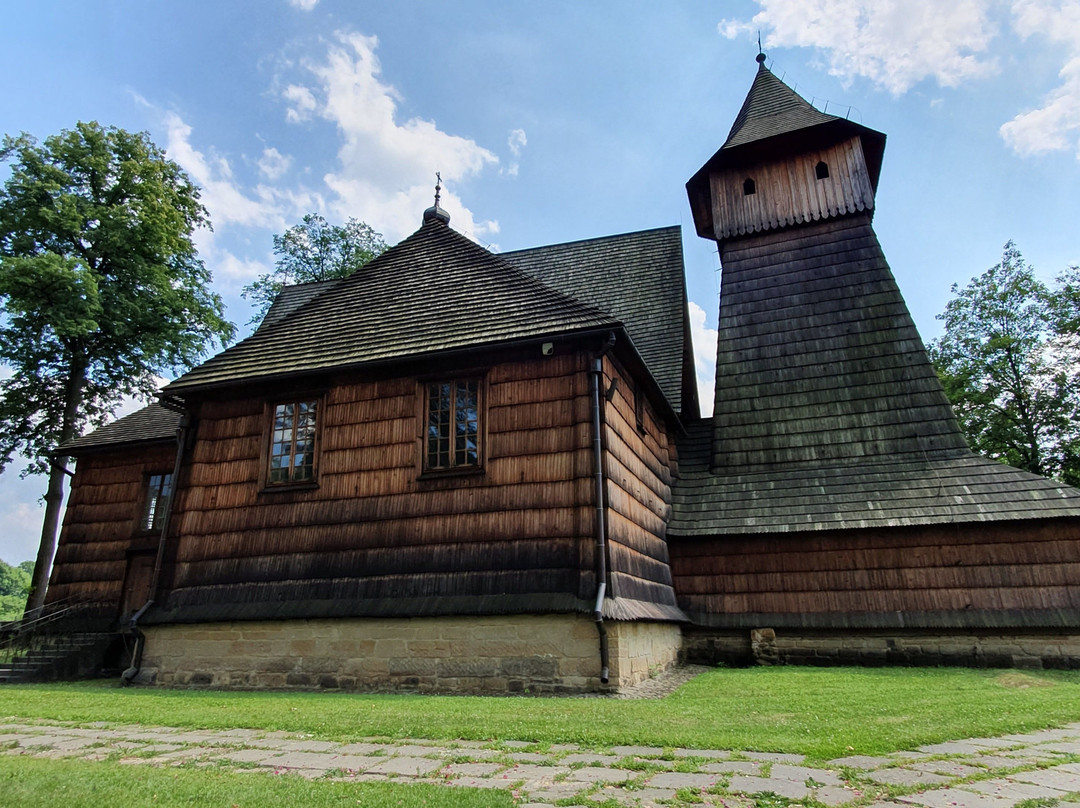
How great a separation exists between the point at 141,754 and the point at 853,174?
1835 cm

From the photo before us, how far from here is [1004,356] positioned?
24.0 meters

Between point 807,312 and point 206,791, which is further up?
point 807,312

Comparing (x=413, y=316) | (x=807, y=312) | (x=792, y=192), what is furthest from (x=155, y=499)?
(x=792, y=192)

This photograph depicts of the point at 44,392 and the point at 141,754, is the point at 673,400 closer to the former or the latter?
the point at 141,754

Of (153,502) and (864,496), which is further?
(153,502)

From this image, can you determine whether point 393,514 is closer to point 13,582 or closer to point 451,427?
point 451,427

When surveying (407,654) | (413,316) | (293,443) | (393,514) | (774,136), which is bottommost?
(407,654)

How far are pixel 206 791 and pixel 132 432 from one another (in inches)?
592

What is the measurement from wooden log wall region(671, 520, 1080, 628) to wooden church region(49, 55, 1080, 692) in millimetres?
40

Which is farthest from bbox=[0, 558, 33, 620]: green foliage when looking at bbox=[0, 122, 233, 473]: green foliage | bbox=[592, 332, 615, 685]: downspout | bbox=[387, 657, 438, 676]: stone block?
bbox=[592, 332, 615, 685]: downspout

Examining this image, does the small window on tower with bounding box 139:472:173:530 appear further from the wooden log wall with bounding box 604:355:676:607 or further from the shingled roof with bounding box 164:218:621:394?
the wooden log wall with bounding box 604:355:676:607

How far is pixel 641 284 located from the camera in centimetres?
1656

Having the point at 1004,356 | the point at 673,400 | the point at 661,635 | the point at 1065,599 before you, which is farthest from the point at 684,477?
the point at 1004,356

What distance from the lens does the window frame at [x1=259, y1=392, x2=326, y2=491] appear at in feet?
35.1
